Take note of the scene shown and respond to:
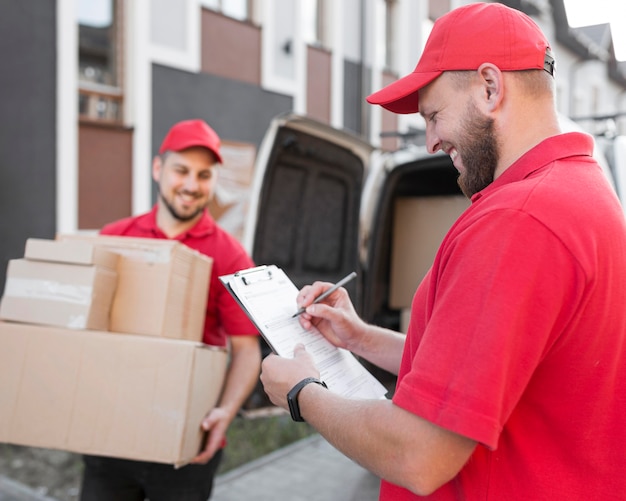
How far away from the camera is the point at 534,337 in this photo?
3.15 feet

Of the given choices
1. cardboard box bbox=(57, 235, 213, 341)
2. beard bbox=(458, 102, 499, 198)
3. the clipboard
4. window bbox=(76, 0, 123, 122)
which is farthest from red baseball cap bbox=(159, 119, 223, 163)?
window bbox=(76, 0, 123, 122)

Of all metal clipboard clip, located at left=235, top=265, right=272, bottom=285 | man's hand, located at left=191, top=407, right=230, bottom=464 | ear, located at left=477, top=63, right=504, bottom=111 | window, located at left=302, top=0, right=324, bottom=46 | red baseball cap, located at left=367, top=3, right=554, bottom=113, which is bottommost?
man's hand, located at left=191, top=407, right=230, bottom=464

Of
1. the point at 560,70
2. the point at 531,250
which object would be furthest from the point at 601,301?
the point at 560,70

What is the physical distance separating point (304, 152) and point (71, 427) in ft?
7.50

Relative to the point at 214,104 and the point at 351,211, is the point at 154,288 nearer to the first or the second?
the point at 351,211

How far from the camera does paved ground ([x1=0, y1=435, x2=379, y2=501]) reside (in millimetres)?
3942

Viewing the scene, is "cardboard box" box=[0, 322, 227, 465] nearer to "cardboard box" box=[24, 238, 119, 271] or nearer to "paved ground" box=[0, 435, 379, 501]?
"cardboard box" box=[24, 238, 119, 271]

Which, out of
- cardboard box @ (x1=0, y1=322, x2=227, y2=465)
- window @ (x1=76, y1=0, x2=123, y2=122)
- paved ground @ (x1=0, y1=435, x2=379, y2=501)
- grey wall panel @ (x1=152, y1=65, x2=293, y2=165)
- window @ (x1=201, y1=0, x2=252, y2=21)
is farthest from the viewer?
window @ (x1=201, y1=0, x2=252, y2=21)

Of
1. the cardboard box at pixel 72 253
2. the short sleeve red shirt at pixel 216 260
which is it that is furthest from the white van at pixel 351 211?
the cardboard box at pixel 72 253

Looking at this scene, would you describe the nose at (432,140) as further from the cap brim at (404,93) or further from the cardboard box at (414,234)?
the cardboard box at (414,234)

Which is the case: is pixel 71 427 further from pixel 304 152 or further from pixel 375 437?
pixel 304 152

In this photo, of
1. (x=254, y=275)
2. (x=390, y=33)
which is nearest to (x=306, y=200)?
(x=254, y=275)

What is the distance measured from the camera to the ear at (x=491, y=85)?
1122 mm

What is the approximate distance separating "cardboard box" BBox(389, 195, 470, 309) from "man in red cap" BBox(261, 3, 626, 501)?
2.75 meters
